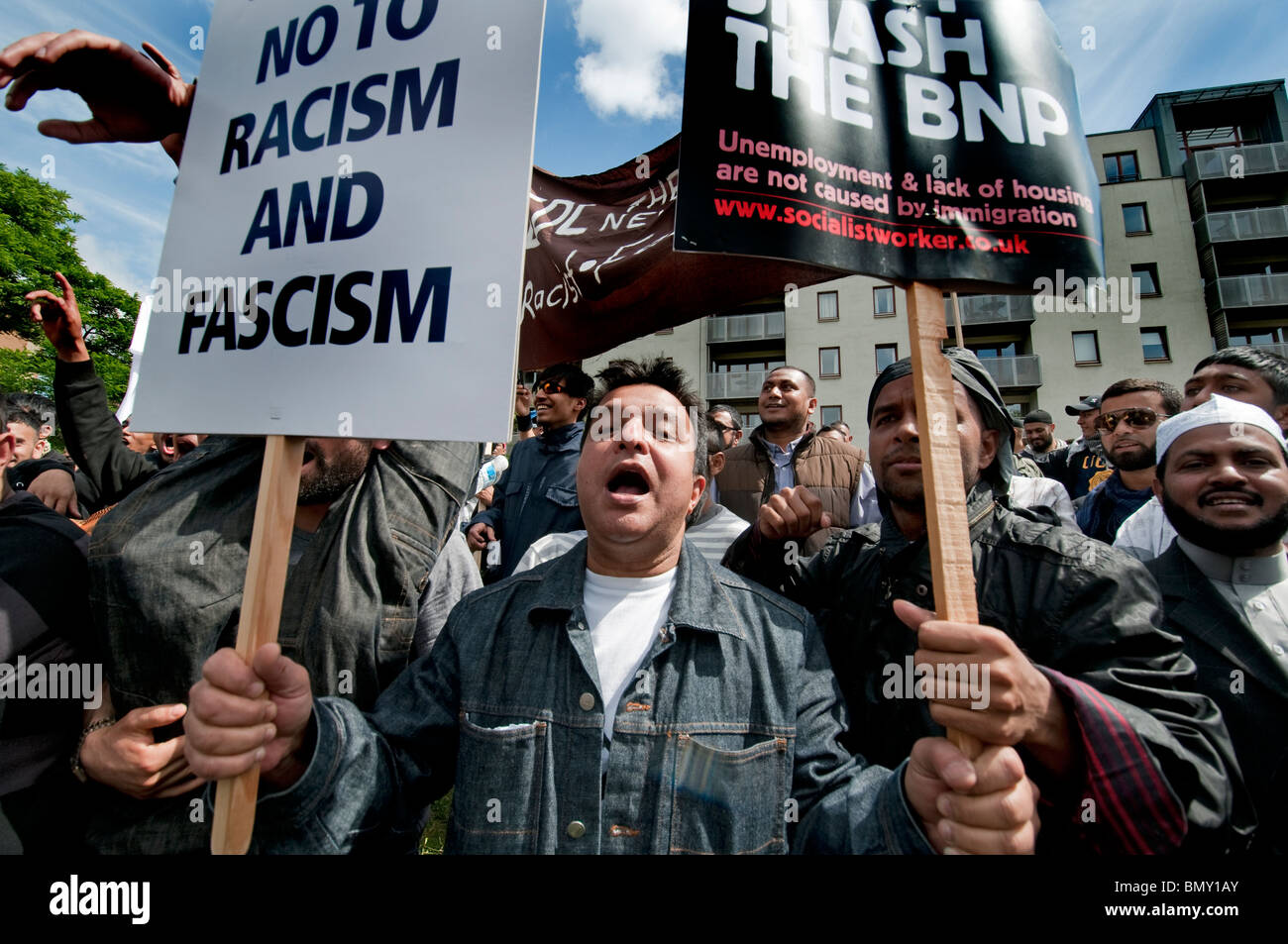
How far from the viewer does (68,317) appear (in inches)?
92.0

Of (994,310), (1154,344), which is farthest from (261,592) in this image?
(1154,344)

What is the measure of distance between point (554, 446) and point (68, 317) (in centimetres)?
255

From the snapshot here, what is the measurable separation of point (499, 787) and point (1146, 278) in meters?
35.5

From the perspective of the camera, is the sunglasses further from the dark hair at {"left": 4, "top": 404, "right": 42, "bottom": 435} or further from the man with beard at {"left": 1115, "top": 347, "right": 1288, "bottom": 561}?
the dark hair at {"left": 4, "top": 404, "right": 42, "bottom": 435}

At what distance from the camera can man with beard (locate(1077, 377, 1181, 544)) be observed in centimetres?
427

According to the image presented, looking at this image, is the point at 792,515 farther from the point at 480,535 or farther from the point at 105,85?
the point at 480,535

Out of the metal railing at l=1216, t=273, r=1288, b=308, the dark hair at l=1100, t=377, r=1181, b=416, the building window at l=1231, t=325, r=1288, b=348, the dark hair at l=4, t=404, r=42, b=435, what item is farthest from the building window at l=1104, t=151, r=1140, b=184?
the dark hair at l=4, t=404, r=42, b=435

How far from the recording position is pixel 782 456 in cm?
493

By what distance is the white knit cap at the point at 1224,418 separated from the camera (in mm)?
2370

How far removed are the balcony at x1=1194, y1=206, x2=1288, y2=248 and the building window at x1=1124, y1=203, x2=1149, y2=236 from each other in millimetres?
2394

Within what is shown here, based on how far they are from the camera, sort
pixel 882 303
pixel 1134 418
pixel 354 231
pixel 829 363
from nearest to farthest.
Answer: pixel 354 231
pixel 1134 418
pixel 882 303
pixel 829 363

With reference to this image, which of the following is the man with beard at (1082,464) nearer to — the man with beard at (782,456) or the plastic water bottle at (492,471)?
the man with beard at (782,456)
